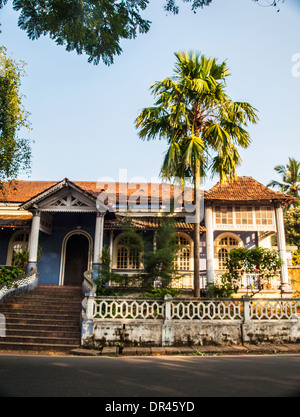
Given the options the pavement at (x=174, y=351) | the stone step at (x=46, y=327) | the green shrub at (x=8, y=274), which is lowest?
the pavement at (x=174, y=351)

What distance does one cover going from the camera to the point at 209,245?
50.4ft

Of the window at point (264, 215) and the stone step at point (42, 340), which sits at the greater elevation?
the window at point (264, 215)

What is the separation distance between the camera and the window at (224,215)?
629 inches

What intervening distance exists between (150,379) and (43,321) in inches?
271

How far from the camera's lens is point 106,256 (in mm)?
14070

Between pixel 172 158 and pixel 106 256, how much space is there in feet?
16.7

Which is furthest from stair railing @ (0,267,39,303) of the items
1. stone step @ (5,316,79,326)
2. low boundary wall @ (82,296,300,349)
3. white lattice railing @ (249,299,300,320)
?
white lattice railing @ (249,299,300,320)

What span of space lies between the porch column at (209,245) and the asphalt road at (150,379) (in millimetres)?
7778

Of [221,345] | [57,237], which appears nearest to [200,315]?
[221,345]

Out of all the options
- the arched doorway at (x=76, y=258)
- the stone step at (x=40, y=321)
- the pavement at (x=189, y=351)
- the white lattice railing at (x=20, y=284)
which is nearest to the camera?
the pavement at (x=189, y=351)

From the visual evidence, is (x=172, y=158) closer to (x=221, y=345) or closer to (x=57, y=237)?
(x=221, y=345)

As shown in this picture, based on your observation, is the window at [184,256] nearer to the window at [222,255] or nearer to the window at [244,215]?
the window at [222,255]

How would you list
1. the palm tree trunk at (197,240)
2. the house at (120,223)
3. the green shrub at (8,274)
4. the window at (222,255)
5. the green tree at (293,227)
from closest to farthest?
the palm tree trunk at (197,240), the green shrub at (8,274), the house at (120,223), the window at (222,255), the green tree at (293,227)

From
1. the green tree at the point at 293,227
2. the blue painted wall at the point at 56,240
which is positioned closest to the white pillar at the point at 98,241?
the blue painted wall at the point at 56,240
